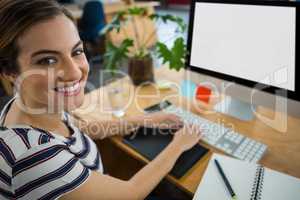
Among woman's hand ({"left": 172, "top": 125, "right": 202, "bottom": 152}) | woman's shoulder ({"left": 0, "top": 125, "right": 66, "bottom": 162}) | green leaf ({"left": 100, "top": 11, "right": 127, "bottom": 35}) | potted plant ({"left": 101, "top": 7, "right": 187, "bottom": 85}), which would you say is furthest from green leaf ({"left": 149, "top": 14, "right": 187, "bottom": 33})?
woman's shoulder ({"left": 0, "top": 125, "right": 66, "bottom": 162})

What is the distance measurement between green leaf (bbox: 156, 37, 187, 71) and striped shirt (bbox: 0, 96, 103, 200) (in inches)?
26.9

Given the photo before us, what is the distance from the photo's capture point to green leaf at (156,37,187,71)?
113 cm

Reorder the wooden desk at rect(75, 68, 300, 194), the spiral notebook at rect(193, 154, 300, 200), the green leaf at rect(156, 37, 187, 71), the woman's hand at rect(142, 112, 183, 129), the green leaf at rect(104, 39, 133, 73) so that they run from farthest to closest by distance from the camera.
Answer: the green leaf at rect(104, 39, 133, 73) < the green leaf at rect(156, 37, 187, 71) < the woman's hand at rect(142, 112, 183, 129) < the wooden desk at rect(75, 68, 300, 194) < the spiral notebook at rect(193, 154, 300, 200)

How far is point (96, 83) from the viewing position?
3.07 m

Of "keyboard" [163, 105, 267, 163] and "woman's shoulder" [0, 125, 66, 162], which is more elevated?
"woman's shoulder" [0, 125, 66, 162]

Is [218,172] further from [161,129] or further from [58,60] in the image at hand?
[58,60]

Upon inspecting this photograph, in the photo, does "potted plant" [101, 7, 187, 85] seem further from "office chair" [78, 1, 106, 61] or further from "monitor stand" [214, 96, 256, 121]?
"office chair" [78, 1, 106, 61]

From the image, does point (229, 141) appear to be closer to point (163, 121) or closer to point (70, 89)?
point (163, 121)

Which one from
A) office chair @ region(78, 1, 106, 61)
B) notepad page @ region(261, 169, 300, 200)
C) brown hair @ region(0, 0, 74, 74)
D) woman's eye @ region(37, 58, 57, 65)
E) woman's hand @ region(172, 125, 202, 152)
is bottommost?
notepad page @ region(261, 169, 300, 200)

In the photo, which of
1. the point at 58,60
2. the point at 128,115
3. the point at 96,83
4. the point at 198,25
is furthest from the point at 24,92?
the point at 96,83

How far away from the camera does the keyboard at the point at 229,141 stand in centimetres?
85

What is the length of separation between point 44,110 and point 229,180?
589mm

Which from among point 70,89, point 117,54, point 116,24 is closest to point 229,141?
point 70,89

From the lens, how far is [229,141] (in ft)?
2.98
